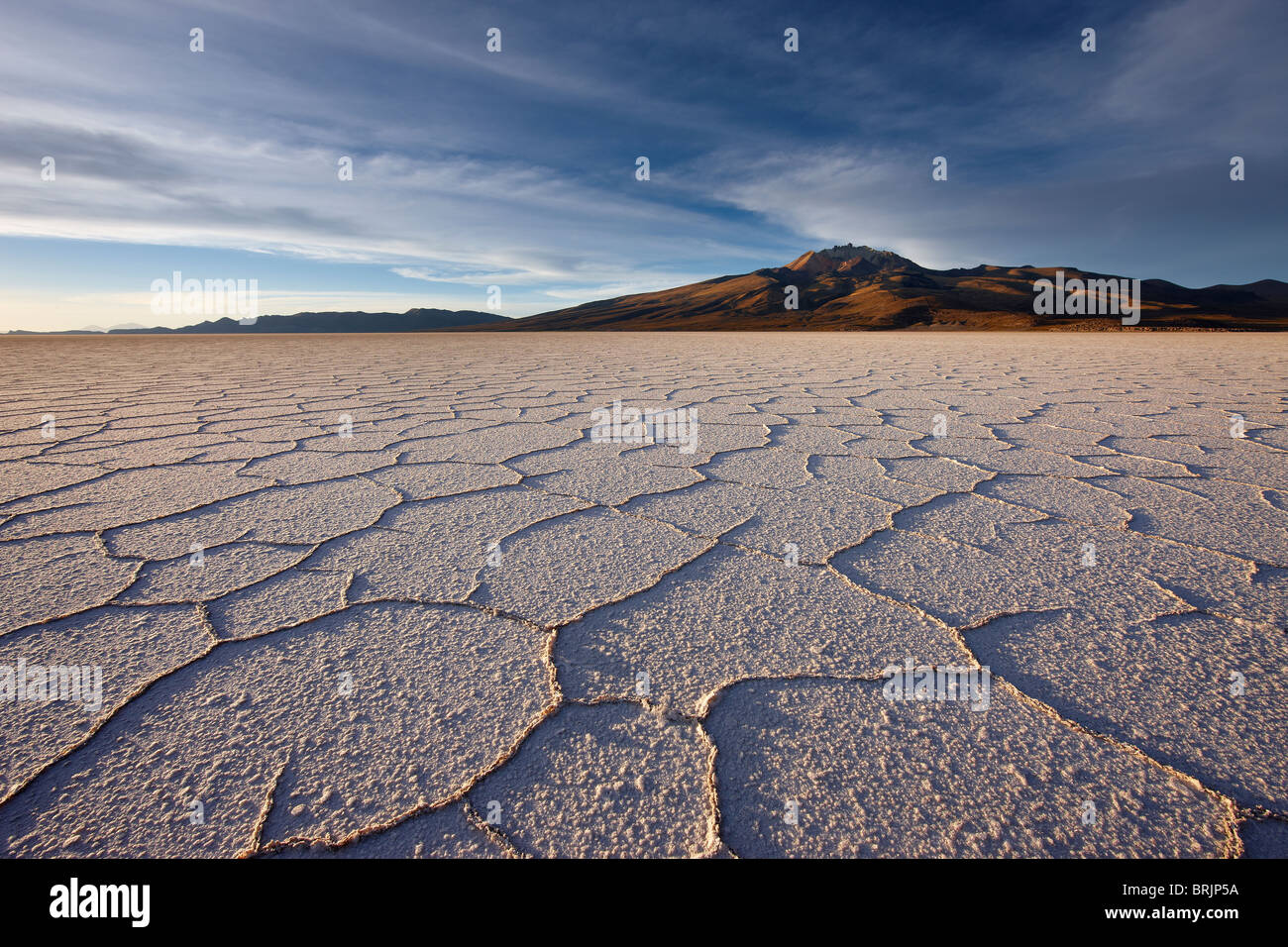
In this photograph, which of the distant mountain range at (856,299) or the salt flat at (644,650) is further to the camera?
the distant mountain range at (856,299)

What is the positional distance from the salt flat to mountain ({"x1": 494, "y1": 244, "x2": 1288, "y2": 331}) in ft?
122

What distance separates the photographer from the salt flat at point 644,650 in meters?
0.68

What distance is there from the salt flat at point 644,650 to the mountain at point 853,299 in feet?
122

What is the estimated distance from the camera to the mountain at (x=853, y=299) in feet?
149

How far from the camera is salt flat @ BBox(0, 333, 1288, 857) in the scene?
68 cm

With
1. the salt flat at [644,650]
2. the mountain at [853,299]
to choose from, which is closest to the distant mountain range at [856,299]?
the mountain at [853,299]

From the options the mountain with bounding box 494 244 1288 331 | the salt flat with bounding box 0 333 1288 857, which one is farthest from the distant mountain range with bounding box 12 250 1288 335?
the salt flat with bounding box 0 333 1288 857

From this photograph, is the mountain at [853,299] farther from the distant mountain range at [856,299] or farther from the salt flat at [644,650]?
the salt flat at [644,650]

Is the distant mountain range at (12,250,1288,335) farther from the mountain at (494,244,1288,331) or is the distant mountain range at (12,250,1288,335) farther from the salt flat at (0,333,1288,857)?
the salt flat at (0,333,1288,857)

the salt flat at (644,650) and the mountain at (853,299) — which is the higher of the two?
the mountain at (853,299)

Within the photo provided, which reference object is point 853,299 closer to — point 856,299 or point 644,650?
point 856,299
